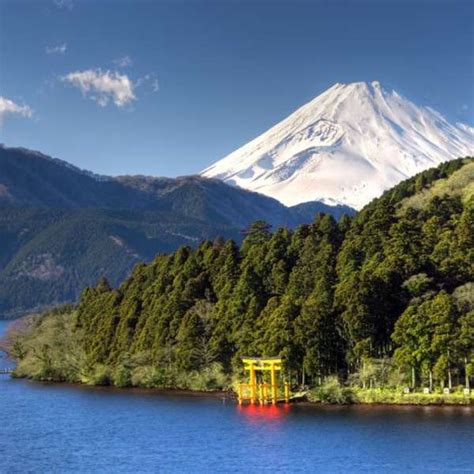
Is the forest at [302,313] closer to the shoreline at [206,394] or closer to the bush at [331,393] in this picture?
the bush at [331,393]

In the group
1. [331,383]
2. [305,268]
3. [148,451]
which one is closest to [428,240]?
[305,268]

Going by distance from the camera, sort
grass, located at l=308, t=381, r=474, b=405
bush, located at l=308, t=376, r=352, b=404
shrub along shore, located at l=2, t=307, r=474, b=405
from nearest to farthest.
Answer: grass, located at l=308, t=381, r=474, b=405 < shrub along shore, located at l=2, t=307, r=474, b=405 < bush, located at l=308, t=376, r=352, b=404

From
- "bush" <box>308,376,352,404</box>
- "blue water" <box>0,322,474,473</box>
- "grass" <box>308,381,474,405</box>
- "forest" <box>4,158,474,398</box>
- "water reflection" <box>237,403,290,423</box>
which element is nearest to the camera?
"blue water" <box>0,322,474,473</box>

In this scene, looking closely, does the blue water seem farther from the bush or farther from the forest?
the forest

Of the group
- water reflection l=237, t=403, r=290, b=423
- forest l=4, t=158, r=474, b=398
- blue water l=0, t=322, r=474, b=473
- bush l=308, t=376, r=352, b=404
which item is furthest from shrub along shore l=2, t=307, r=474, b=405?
water reflection l=237, t=403, r=290, b=423

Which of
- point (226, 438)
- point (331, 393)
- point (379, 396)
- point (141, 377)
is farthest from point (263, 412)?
point (141, 377)

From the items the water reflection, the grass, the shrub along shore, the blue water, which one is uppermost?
the shrub along shore

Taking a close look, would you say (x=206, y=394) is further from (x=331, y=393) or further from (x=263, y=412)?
(x=331, y=393)
